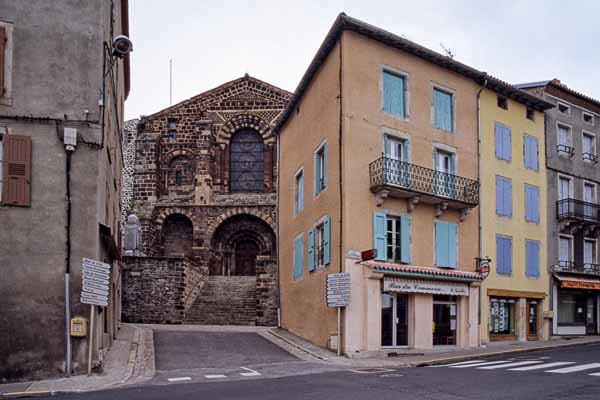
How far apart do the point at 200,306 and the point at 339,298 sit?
10630mm

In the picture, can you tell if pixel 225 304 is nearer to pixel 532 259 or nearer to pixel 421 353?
pixel 421 353

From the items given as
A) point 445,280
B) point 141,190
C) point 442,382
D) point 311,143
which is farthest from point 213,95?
point 442,382

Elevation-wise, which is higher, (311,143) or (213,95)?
(213,95)

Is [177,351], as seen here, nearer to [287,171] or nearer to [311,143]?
[311,143]

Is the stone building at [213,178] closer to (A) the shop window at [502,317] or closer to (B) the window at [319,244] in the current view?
(B) the window at [319,244]

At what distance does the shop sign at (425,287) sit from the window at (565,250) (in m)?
6.54

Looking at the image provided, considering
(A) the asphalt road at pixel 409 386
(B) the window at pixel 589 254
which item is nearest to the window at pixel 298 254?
(A) the asphalt road at pixel 409 386

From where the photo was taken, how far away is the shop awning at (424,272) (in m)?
19.1

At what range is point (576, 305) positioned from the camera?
87.7 feet

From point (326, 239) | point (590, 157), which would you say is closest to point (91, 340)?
point (326, 239)

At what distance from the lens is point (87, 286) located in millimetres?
14086

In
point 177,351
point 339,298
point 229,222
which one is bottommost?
point 177,351

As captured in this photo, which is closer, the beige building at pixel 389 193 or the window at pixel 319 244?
the beige building at pixel 389 193

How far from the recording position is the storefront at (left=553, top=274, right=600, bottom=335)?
25.6 metres
